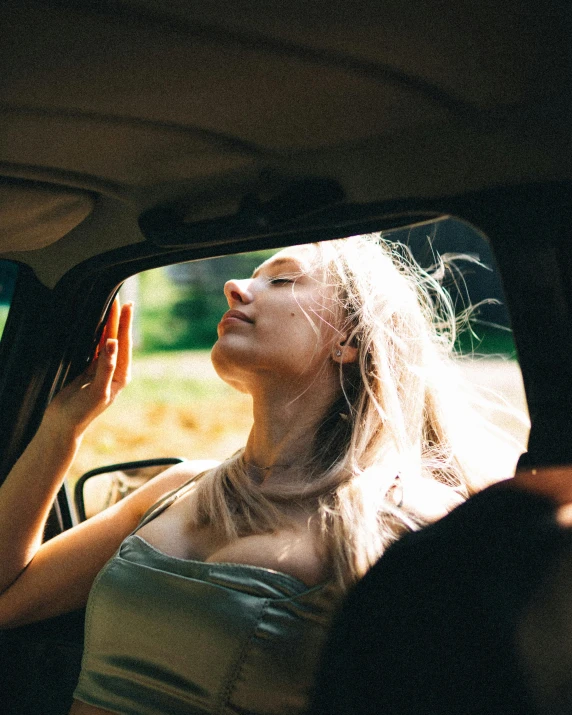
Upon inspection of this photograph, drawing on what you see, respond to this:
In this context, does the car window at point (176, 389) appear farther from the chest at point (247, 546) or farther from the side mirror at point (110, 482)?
the chest at point (247, 546)

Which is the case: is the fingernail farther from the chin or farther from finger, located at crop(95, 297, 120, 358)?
the chin

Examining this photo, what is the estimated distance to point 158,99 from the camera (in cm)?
140

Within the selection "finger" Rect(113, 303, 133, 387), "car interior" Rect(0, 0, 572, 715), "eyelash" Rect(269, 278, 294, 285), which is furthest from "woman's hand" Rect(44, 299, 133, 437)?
"car interior" Rect(0, 0, 572, 715)

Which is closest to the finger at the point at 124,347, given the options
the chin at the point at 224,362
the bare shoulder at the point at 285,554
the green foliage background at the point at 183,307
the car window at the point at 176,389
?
the chin at the point at 224,362

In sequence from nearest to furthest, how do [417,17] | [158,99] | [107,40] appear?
[417,17], [107,40], [158,99]

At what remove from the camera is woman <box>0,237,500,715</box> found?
180 cm

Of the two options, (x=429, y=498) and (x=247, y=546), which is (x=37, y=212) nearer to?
(x=247, y=546)

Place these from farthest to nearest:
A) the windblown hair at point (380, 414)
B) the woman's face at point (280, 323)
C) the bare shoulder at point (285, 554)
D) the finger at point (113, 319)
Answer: the finger at point (113, 319) < the woman's face at point (280, 323) < the windblown hair at point (380, 414) < the bare shoulder at point (285, 554)

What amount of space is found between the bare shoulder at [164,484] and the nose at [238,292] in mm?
714

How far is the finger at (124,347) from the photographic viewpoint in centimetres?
Result: 260

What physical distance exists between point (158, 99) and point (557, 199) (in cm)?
80

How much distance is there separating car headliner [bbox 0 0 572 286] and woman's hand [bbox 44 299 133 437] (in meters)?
0.88

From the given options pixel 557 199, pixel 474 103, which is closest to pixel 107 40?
pixel 474 103

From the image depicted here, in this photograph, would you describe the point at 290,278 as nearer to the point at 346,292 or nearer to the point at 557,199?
the point at 346,292
